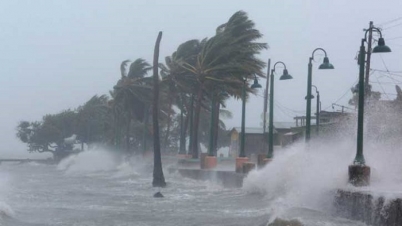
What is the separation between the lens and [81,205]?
24562 mm

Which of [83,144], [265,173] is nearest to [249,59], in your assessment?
[265,173]

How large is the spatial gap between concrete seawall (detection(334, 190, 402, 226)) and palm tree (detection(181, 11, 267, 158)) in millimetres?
28892

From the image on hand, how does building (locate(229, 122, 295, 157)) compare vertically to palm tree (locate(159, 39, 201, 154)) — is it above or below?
below

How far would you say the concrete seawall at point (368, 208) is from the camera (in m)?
12.9

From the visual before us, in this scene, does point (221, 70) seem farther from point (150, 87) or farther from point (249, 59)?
point (150, 87)

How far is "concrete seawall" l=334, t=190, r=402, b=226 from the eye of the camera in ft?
42.4

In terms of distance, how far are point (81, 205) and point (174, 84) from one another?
32.5 meters

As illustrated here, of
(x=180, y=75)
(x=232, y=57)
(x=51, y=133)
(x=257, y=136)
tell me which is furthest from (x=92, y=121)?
(x=232, y=57)

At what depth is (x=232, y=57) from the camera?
4647 cm

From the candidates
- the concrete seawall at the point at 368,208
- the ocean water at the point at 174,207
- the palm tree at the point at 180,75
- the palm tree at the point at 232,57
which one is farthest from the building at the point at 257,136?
the concrete seawall at the point at 368,208

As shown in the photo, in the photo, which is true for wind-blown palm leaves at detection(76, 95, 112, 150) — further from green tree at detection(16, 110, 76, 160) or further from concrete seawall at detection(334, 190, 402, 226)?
concrete seawall at detection(334, 190, 402, 226)

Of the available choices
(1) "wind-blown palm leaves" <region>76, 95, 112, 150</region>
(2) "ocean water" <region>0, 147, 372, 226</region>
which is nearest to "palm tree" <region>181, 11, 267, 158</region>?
(2) "ocean water" <region>0, 147, 372, 226</region>

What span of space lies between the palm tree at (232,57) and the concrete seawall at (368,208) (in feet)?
94.8

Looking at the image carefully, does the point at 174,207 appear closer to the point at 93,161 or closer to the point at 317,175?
the point at 317,175
